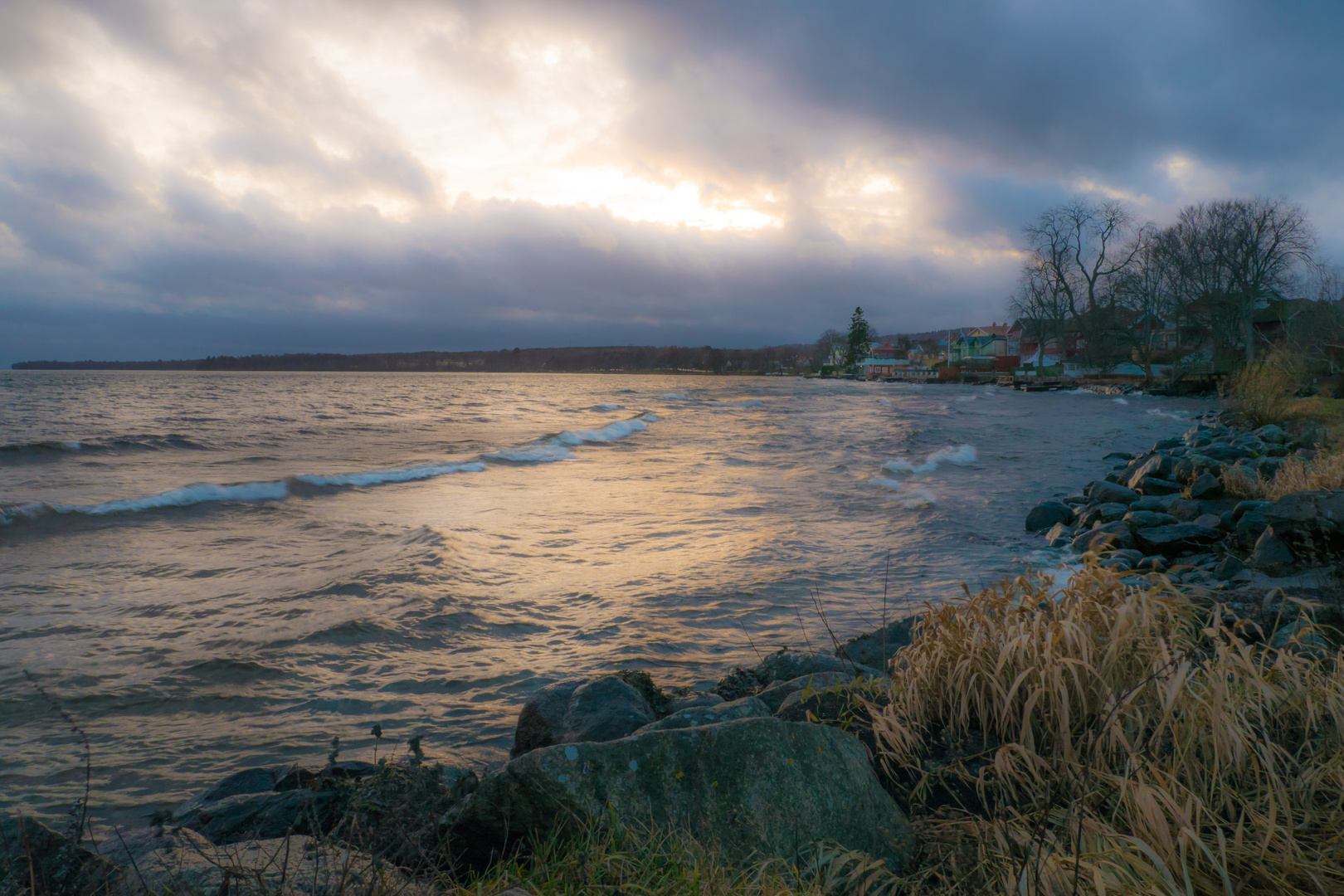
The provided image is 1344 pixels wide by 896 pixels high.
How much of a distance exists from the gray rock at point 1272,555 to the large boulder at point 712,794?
614 centimetres

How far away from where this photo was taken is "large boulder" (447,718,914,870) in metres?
2.55

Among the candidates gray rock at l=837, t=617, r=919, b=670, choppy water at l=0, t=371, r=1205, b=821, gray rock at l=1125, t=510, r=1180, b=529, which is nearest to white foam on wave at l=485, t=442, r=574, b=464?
choppy water at l=0, t=371, r=1205, b=821

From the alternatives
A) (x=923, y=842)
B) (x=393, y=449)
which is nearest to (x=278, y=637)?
(x=923, y=842)

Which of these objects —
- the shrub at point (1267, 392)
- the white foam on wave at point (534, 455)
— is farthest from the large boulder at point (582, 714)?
the shrub at point (1267, 392)

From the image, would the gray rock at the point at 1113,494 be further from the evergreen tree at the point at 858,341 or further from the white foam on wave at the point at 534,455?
the evergreen tree at the point at 858,341

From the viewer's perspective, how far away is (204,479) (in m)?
15.2

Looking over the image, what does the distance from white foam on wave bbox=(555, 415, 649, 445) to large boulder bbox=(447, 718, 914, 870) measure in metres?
22.4

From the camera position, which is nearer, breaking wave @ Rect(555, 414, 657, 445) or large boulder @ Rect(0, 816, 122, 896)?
large boulder @ Rect(0, 816, 122, 896)

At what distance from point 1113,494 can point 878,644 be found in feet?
26.9

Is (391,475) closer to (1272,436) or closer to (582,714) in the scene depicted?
(582,714)

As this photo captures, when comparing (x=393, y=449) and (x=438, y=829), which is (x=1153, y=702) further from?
(x=393, y=449)

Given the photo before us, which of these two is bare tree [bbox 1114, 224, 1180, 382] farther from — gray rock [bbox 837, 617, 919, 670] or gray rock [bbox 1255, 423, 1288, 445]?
gray rock [bbox 837, 617, 919, 670]

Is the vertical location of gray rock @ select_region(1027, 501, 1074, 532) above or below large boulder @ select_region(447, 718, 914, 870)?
below

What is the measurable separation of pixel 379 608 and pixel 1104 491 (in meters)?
11.5
